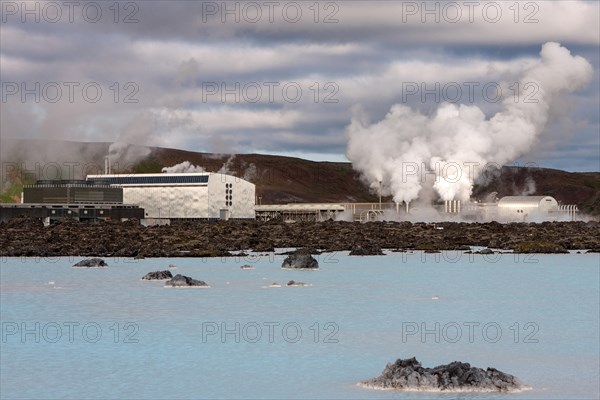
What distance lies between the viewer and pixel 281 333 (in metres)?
26.7

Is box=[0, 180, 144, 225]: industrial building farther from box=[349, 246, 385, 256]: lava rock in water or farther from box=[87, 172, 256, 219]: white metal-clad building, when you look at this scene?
box=[349, 246, 385, 256]: lava rock in water

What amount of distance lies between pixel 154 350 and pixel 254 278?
22347 millimetres

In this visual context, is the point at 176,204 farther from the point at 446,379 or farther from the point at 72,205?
the point at 446,379

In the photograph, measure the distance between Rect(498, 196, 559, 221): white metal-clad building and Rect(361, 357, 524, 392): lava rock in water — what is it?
527 feet

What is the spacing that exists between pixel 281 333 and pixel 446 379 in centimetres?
881

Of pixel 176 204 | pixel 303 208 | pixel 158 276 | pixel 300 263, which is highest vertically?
pixel 303 208

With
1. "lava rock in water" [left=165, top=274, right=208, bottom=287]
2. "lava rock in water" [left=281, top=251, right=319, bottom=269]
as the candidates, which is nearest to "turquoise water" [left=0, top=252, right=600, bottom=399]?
"lava rock in water" [left=165, top=274, right=208, bottom=287]

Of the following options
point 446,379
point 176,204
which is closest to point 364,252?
point 446,379

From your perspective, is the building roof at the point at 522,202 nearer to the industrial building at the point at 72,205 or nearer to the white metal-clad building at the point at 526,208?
the white metal-clad building at the point at 526,208

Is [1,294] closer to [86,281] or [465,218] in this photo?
[86,281]

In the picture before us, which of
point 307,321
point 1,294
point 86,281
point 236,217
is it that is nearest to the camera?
point 307,321

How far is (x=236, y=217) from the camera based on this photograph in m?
176

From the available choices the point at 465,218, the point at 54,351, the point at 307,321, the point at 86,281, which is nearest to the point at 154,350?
the point at 54,351

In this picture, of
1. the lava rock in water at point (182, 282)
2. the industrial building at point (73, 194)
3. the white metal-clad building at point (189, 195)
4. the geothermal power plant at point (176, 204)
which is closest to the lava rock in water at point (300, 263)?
the lava rock in water at point (182, 282)
